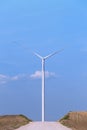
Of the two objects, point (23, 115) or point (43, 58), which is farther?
point (23, 115)

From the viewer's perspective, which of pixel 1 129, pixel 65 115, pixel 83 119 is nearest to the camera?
pixel 1 129

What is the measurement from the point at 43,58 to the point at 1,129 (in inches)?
985

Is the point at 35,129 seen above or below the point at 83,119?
below

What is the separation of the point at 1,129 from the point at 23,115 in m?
32.4

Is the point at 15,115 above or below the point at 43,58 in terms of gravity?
below

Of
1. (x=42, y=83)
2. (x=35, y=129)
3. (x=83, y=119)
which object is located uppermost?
(x=42, y=83)

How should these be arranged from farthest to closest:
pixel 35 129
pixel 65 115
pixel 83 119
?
pixel 65 115, pixel 83 119, pixel 35 129

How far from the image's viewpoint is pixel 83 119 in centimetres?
7288

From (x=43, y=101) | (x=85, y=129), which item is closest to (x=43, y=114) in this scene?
(x=43, y=101)

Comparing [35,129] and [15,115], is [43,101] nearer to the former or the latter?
[15,115]

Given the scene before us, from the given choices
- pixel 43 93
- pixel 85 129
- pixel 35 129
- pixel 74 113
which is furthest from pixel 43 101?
pixel 35 129

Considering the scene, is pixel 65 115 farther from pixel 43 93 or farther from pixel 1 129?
pixel 1 129

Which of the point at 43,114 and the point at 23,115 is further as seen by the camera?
the point at 23,115

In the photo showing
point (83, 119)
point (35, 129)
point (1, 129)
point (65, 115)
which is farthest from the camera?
point (65, 115)
